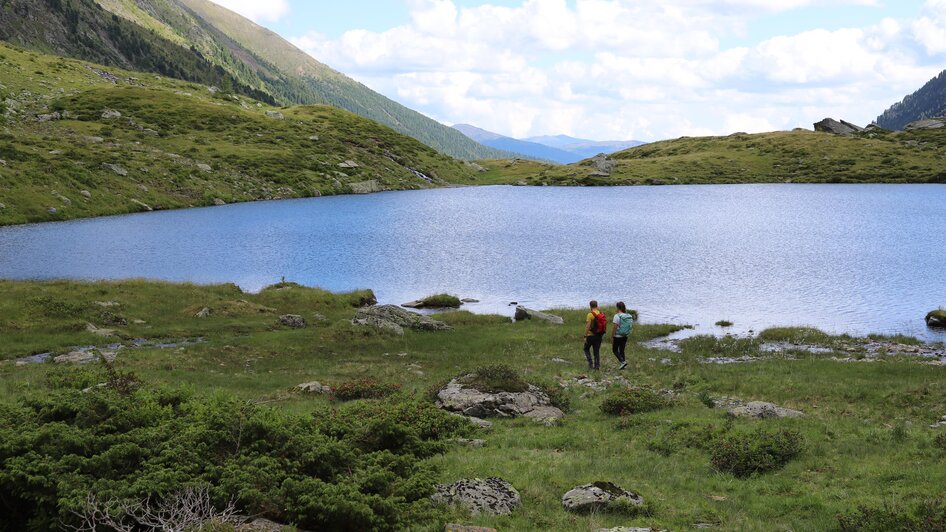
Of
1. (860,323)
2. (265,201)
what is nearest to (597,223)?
(860,323)

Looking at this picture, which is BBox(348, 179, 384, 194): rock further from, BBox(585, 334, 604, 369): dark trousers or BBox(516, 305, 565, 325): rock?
BBox(585, 334, 604, 369): dark trousers

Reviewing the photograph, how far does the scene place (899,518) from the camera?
12672 millimetres

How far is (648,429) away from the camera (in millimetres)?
22016

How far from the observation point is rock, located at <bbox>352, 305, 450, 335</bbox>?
44.9 metres

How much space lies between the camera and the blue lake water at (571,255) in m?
56.9

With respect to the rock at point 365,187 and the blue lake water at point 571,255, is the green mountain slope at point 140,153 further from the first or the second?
the blue lake water at point 571,255

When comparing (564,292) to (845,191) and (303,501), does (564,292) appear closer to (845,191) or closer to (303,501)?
(303,501)

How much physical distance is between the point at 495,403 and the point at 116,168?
119 metres

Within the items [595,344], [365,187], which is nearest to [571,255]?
[595,344]

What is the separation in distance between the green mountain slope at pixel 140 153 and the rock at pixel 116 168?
224mm

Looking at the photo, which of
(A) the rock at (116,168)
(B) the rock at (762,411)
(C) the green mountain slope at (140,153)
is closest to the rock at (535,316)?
(B) the rock at (762,411)

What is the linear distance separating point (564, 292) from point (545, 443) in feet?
137

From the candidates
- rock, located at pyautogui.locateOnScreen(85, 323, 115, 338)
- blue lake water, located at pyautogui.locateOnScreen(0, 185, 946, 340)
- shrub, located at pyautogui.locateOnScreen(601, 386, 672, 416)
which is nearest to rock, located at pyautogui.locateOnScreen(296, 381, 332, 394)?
shrub, located at pyautogui.locateOnScreen(601, 386, 672, 416)

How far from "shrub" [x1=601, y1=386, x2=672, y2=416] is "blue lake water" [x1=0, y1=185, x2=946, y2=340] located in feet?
84.8
